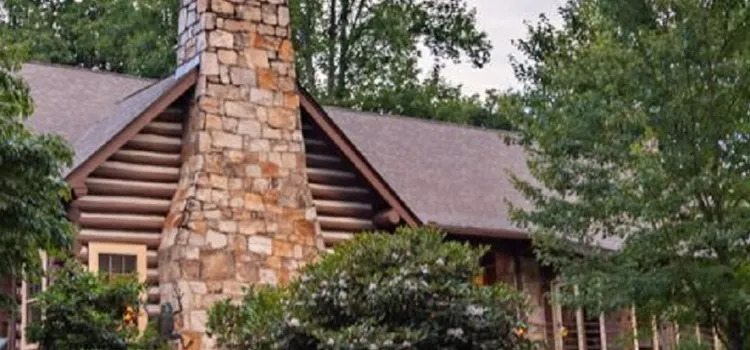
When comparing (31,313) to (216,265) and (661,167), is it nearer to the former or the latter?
(216,265)

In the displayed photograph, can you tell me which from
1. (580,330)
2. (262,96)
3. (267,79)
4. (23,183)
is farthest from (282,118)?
(580,330)

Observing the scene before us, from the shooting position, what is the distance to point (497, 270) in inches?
728

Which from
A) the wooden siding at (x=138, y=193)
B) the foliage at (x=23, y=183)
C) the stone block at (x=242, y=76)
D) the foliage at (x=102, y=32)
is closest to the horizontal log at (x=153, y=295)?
the wooden siding at (x=138, y=193)

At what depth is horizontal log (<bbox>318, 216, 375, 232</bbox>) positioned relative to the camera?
A: 1608 centimetres

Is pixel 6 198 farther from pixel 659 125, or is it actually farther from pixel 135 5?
pixel 135 5

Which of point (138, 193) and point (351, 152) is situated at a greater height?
point (351, 152)

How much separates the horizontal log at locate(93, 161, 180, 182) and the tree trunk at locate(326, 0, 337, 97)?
17.8 meters

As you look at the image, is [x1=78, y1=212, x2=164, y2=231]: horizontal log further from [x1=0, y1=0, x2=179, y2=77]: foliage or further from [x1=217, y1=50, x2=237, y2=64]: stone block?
[x1=0, y1=0, x2=179, y2=77]: foliage

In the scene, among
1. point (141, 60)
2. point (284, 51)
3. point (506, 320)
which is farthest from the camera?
point (141, 60)

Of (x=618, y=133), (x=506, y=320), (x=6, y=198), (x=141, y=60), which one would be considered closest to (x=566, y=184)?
(x=618, y=133)

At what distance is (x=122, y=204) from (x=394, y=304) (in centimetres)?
625

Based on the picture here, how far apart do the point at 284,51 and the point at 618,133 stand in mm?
4899

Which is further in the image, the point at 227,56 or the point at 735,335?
the point at 227,56

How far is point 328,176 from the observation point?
16.3m
